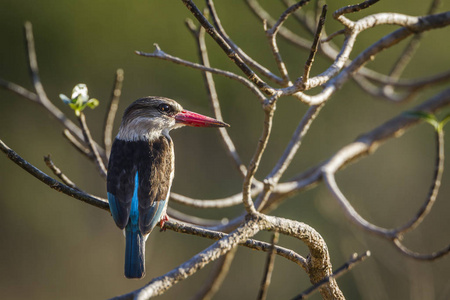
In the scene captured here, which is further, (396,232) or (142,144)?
(142,144)

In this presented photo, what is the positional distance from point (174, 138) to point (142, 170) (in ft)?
13.7

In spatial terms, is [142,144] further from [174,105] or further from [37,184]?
[37,184]

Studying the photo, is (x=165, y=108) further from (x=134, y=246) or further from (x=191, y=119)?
(x=134, y=246)

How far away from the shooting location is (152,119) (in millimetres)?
3623

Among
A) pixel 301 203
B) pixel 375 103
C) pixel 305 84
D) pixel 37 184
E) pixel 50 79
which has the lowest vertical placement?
pixel 301 203

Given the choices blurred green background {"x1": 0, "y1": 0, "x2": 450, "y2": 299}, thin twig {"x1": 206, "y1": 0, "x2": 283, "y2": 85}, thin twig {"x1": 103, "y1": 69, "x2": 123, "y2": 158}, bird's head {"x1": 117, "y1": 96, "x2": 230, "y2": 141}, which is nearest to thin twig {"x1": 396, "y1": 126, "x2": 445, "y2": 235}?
thin twig {"x1": 206, "y1": 0, "x2": 283, "y2": 85}

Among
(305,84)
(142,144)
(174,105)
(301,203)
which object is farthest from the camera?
(301,203)

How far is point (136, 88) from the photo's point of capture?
7.71 meters

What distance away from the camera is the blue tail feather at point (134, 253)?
2746 millimetres

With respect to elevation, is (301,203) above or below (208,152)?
below

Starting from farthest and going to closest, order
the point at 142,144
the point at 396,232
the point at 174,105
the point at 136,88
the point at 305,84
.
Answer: the point at 136,88, the point at 174,105, the point at 142,144, the point at 396,232, the point at 305,84

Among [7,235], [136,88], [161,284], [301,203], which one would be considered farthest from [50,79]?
[161,284]

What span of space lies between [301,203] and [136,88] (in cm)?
248

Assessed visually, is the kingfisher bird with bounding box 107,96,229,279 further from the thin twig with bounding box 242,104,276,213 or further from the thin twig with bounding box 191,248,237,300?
the thin twig with bounding box 242,104,276,213
